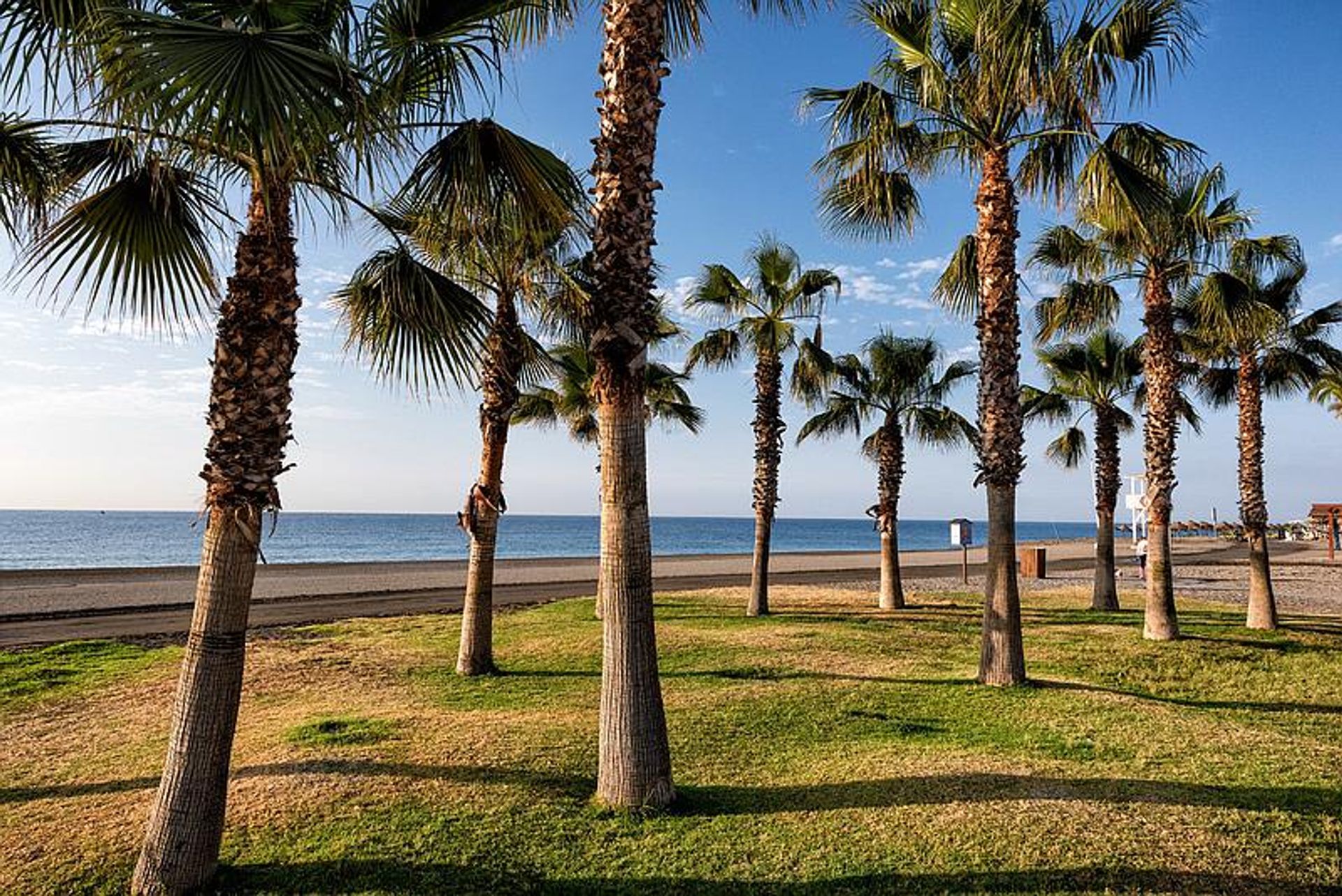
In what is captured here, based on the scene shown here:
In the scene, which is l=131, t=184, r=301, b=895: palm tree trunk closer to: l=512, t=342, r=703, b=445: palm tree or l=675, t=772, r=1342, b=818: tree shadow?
l=675, t=772, r=1342, b=818: tree shadow

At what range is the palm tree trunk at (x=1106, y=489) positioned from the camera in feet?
59.0

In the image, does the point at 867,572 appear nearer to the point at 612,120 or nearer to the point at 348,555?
the point at 612,120

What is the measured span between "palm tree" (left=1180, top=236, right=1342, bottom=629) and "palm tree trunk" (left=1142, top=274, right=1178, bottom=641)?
3.89 feet

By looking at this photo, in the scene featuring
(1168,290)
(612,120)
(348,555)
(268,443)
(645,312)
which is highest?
(1168,290)

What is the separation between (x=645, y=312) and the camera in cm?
573

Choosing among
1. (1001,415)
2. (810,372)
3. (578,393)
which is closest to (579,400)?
(578,393)

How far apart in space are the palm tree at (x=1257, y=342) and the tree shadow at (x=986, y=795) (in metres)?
10.2

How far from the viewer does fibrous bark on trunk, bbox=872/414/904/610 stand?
19.1 metres

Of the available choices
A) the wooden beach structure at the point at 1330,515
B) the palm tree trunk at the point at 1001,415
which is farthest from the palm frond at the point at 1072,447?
the wooden beach structure at the point at 1330,515

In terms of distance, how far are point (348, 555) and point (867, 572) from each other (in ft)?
148

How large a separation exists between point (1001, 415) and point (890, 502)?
9683mm

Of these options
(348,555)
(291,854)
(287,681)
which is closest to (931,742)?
(291,854)

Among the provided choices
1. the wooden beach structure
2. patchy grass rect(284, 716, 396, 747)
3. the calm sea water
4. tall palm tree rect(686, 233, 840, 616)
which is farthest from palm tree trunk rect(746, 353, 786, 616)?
the wooden beach structure

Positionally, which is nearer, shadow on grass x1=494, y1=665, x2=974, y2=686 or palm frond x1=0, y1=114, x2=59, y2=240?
palm frond x1=0, y1=114, x2=59, y2=240
